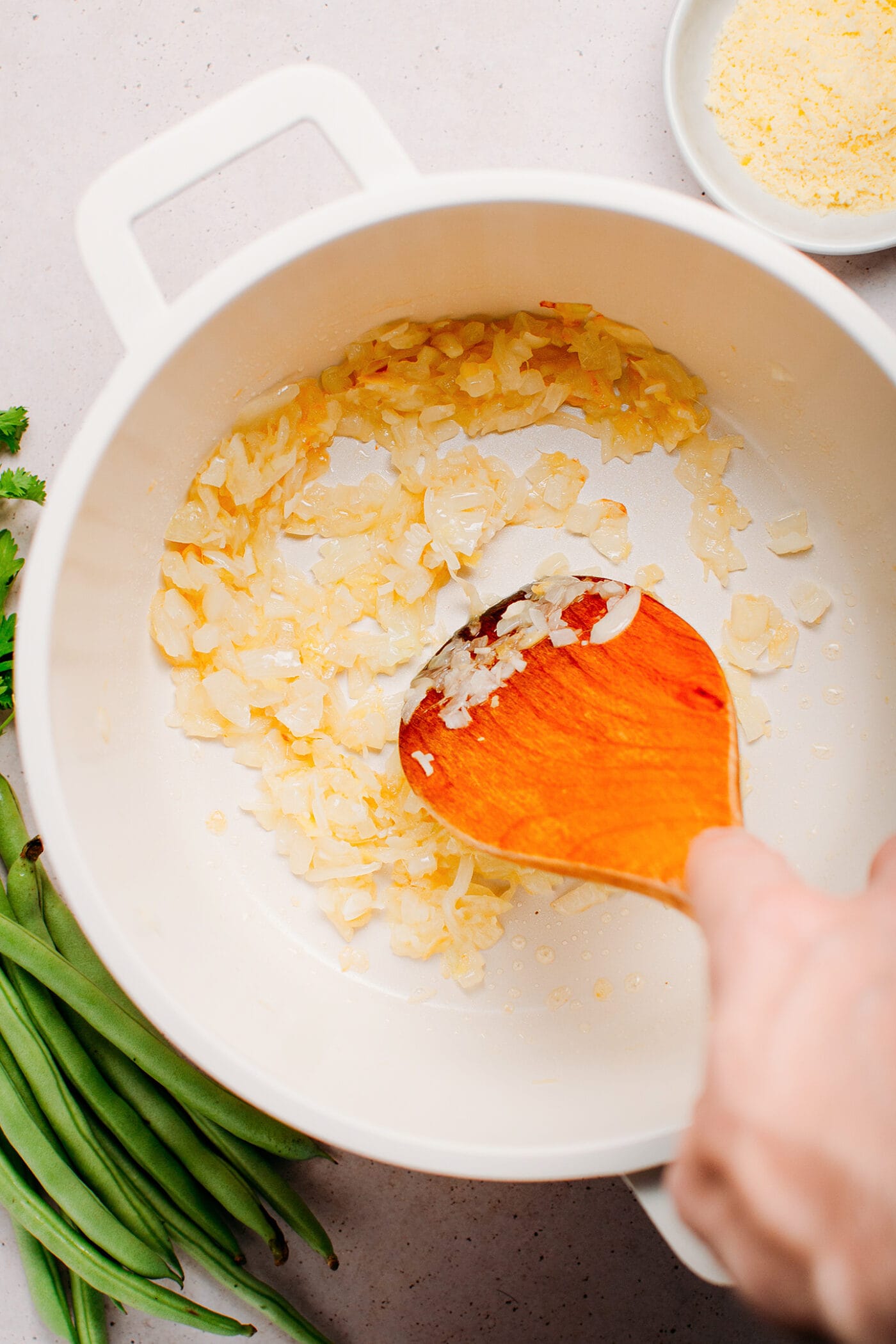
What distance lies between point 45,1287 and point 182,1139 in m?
0.31

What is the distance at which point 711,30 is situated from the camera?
137 cm

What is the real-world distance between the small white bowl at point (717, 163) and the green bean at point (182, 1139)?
1483 mm

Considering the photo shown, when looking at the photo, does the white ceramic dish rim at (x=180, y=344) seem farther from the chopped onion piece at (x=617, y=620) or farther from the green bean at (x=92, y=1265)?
the green bean at (x=92, y=1265)

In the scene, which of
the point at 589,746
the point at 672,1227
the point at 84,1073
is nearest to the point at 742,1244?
the point at 672,1227

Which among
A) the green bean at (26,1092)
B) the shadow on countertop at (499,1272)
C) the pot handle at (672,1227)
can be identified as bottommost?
the shadow on countertop at (499,1272)

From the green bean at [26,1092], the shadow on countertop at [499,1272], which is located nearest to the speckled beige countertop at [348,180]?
the shadow on countertop at [499,1272]

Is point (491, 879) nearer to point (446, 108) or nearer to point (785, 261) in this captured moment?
point (785, 261)

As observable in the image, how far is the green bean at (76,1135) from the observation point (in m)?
1.33

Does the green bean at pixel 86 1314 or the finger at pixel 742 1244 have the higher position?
the finger at pixel 742 1244

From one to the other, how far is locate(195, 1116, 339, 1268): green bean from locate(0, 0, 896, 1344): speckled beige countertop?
71mm

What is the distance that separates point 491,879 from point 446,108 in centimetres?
114

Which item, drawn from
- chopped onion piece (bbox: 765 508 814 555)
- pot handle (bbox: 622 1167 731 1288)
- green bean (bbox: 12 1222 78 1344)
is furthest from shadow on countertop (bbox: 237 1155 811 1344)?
chopped onion piece (bbox: 765 508 814 555)

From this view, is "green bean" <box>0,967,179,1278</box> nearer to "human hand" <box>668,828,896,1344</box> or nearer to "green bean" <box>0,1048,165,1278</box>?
"green bean" <box>0,1048,165,1278</box>

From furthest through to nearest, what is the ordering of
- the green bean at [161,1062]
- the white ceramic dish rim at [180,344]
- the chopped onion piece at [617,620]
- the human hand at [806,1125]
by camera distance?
the green bean at [161,1062] → the chopped onion piece at [617,620] → the white ceramic dish rim at [180,344] → the human hand at [806,1125]
